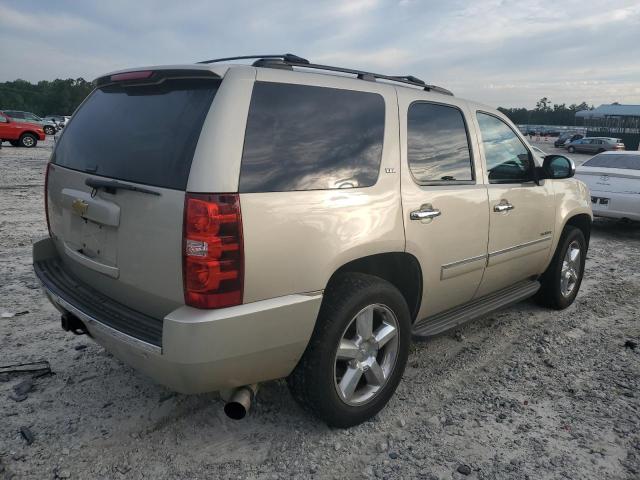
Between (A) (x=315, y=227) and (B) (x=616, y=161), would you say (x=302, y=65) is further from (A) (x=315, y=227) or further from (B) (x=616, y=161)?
(B) (x=616, y=161)

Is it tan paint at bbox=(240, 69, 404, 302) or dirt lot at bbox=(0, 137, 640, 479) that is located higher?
tan paint at bbox=(240, 69, 404, 302)

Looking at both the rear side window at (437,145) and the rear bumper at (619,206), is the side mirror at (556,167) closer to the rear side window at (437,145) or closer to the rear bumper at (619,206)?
the rear side window at (437,145)

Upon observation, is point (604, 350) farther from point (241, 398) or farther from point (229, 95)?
point (229, 95)

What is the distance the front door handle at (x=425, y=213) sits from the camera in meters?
2.89

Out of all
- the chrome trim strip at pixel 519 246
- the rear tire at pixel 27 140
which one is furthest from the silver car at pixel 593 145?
the chrome trim strip at pixel 519 246

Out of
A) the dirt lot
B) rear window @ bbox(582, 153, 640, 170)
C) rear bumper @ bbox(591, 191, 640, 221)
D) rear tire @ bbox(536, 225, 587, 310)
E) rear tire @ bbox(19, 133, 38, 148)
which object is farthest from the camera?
rear tire @ bbox(19, 133, 38, 148)

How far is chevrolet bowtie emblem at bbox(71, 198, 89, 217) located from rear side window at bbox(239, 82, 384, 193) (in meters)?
0.94

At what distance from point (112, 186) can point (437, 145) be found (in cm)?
198

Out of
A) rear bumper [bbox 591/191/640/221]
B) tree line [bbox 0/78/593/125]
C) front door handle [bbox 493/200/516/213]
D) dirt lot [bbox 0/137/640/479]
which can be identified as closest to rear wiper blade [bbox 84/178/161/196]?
dirt lot [bbox 0/137/640/479]

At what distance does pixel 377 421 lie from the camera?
2.93 m

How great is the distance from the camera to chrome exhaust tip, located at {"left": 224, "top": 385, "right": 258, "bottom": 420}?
236 cm

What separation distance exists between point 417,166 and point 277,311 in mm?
1318

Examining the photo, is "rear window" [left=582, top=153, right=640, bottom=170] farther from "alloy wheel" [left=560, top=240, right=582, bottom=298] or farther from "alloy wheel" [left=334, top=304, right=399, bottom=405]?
"alloy wheel" [left=334, top=304, right=399, bottom=405]

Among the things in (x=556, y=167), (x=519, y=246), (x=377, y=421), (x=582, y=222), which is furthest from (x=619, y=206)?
(x=377, y=421)
